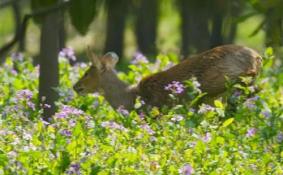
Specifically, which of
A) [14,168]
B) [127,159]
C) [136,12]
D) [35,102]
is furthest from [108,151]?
[136,12]

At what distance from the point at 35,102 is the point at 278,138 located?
2738 millimetres

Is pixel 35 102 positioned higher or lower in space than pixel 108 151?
higher

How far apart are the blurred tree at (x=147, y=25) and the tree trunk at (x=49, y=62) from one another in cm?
1518

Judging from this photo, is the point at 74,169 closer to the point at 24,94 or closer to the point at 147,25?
the point at 24,94

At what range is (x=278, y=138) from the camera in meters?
9.79

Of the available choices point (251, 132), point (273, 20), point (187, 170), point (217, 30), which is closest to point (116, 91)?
point (273, 20)

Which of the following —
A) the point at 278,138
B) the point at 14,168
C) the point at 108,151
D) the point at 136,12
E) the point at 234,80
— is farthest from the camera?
the point at 136,12

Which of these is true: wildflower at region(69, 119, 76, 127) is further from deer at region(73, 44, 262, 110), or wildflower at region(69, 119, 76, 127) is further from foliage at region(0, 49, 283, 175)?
deer at region(73, 44, 262, 110)

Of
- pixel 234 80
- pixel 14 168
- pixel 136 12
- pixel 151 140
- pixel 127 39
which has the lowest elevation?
pixel 14 168

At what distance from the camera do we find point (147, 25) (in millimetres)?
27812

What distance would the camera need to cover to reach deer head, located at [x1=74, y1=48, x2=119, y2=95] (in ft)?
39.1

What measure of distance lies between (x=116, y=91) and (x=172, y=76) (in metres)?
0.67

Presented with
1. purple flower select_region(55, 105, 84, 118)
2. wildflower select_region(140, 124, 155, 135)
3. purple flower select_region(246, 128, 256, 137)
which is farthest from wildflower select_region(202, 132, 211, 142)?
purple flower select_region(55, 105, 84, 118)

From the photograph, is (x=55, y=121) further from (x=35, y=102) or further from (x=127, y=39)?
(x=127, y=39)
